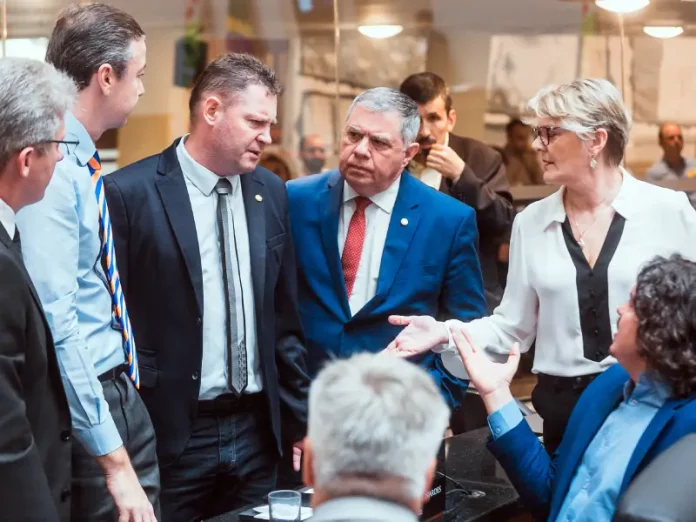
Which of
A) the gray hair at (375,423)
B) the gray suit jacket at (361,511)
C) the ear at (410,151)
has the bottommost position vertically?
the gray suit jacket at (361,511)

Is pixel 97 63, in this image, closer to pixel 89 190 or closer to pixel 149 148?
pixel 89 190

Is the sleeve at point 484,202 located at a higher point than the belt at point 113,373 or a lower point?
higher

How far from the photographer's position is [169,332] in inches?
112

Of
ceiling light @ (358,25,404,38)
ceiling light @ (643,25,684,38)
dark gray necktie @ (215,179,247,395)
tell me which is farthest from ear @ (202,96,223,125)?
ceiling light @ (643,25,684,38)

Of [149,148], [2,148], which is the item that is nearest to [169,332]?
[2,148]

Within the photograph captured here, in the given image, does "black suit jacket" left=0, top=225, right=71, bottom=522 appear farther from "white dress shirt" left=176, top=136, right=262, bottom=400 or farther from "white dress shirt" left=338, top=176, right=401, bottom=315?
"white dress shirt" left=338, top=176, right=401, bottom=315

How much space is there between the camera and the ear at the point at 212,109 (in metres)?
2.96

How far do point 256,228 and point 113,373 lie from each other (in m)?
0.67

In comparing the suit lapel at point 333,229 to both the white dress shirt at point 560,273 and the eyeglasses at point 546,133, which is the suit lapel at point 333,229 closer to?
the white dress shirt at point 560,273

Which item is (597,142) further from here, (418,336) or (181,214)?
(181,214)

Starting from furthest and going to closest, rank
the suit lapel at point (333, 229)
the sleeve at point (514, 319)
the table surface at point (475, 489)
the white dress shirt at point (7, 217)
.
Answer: the suit lapel at point (333, 229), the sleeve at point (514, 319), the table surface at point (475, 489), the white dress shirt at point (7, 217)

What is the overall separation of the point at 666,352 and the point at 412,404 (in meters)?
0.94

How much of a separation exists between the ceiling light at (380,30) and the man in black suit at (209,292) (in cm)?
299

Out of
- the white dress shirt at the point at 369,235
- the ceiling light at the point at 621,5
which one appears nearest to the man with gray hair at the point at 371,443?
the white dress shirt at the point at 369,235
